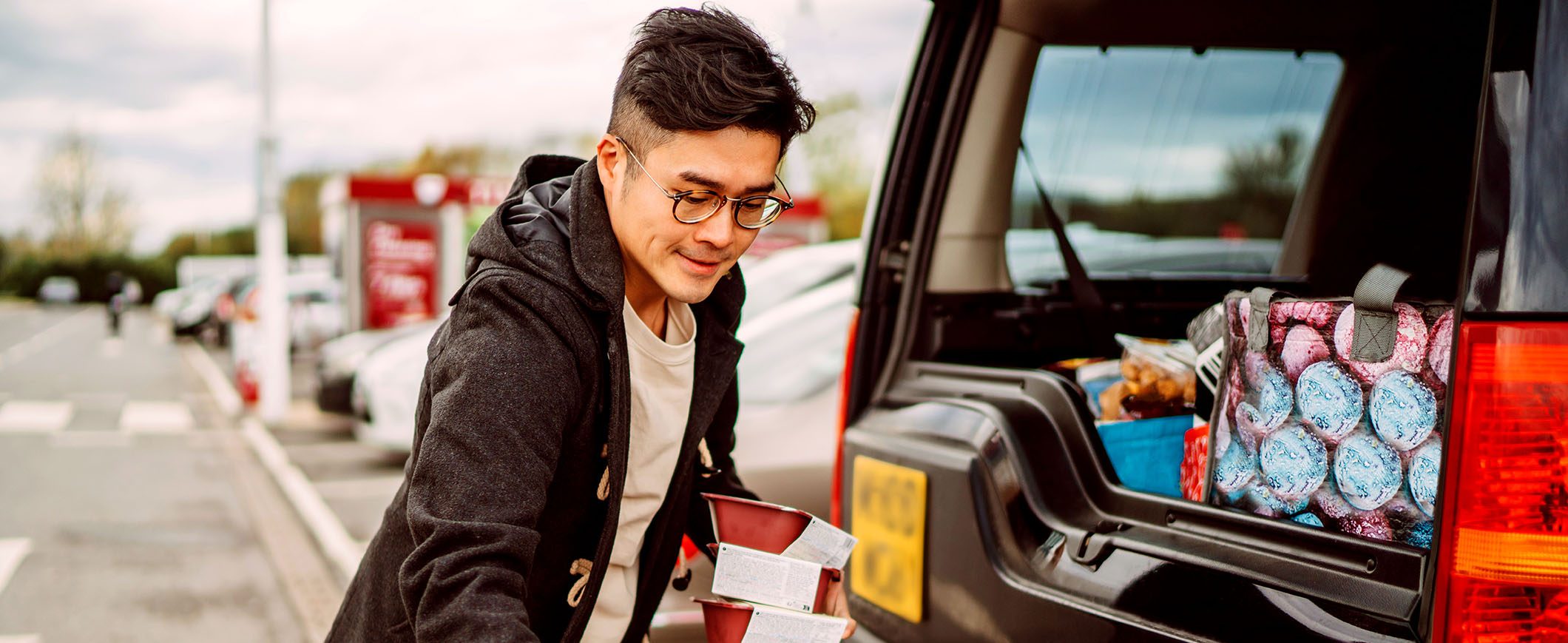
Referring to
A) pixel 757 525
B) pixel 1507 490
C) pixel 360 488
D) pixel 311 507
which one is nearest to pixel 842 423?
pixel 757 525

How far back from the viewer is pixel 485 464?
134cm

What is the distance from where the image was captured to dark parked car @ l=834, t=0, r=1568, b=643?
1.39m

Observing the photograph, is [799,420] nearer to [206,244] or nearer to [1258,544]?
[1258,544]

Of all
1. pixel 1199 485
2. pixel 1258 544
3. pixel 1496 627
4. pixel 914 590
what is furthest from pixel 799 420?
pixel 1496 627

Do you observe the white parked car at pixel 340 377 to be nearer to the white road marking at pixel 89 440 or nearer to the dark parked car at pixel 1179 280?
the white road marking at pixel 89 440

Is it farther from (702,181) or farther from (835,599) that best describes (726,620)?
(702,181)

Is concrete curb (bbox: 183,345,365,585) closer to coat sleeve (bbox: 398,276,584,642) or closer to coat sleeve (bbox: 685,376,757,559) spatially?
coat sleeve (bbox: 685,376,757,559)

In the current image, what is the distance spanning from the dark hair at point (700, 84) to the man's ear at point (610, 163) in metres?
0.02

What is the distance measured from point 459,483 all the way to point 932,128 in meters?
1.57

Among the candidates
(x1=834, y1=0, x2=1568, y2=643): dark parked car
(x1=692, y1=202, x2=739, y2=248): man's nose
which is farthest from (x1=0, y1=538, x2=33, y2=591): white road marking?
(x1=692, y1=202, x2=739, y2=248): man's nose

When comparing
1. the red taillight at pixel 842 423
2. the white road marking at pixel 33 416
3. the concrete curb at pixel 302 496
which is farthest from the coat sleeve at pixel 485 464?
the white road marking at pixel 33 416

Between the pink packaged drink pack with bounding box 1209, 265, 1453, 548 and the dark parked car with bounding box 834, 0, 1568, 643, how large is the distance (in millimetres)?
64

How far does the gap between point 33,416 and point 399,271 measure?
5273mm

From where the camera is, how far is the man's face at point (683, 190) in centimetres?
148
